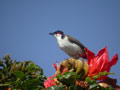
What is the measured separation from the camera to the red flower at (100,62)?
0.95 metres

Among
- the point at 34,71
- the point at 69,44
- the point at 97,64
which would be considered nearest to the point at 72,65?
the point at 97,64

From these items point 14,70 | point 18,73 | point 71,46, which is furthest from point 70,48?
point 18,73

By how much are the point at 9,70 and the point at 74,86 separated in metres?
0.49

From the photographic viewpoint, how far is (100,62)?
0.98 m

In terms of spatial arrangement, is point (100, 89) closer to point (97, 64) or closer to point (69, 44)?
point (97, 64)

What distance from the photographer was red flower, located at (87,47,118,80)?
3.13ft

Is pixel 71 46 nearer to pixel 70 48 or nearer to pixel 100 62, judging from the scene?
pixel 70 48

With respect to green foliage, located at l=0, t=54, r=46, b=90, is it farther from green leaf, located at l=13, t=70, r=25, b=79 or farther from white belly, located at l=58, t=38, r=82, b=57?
white belly, located at l=58, t=38, r=82, b=57

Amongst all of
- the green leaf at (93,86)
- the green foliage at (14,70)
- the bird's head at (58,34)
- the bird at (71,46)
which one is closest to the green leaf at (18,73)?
the green foliage at (14,70)

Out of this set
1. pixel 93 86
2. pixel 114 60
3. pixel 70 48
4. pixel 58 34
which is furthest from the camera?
pixel 58 34

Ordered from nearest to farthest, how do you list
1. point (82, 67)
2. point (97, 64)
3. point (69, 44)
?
point (82, 67) < point (97, 64) < point (69, 44)

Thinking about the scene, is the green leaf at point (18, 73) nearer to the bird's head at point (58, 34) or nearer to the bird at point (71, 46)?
the bird at point (71, 46)

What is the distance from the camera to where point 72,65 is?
881 mm

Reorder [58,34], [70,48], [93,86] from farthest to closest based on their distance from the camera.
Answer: [58,34] → [70,48] → [93,86]
